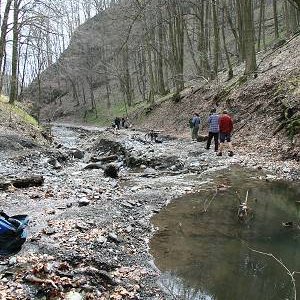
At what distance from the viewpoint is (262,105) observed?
20141mm

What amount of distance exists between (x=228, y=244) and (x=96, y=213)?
2.91m

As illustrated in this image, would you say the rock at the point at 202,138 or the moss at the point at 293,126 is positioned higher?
the moss at the point at 293,126

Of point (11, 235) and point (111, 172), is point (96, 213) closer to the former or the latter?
point (11, 235)

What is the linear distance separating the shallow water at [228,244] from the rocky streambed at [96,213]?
0.35 metres

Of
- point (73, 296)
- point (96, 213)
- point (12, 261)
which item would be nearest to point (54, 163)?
point (96, 213)

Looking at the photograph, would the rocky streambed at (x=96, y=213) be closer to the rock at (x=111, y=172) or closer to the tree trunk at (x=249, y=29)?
the rock at (x=111, y=172)

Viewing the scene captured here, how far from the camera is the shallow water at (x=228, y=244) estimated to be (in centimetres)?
598

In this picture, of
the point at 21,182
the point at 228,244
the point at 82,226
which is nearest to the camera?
the point at 228,244

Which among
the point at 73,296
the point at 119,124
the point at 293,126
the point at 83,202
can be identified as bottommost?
the point at 73,296

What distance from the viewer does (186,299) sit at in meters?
5.68

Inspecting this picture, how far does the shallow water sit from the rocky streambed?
35 cm

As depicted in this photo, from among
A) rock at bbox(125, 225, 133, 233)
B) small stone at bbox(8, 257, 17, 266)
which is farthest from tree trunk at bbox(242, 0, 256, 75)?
small stone at bbox(8, 257, 17, 266)

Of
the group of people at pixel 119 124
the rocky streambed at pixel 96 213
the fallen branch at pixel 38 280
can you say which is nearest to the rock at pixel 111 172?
the rocky streambed at pixel 96 213

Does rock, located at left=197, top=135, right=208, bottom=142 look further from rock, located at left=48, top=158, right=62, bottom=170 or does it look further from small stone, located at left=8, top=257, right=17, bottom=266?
small stone, located at left=8, top=257, right=17, bottom=266
